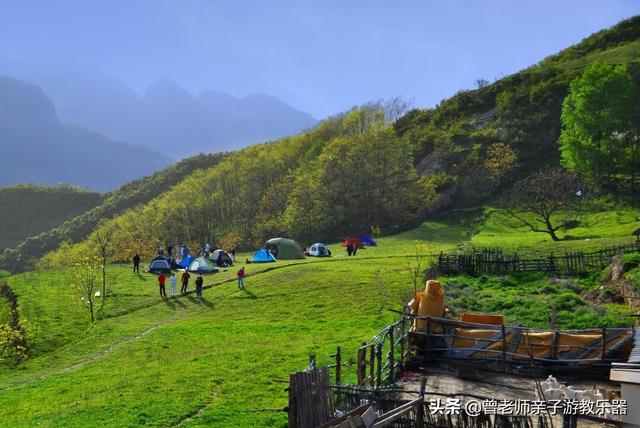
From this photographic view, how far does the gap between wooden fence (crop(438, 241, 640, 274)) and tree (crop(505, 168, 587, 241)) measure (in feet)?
69.9

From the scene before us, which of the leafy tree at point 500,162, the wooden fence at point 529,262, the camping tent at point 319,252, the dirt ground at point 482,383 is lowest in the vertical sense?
the dirt ground at point 482,383

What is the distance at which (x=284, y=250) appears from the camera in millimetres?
61000

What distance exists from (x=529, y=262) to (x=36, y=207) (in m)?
179

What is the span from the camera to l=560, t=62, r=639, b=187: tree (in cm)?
6725

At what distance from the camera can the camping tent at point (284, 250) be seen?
60625 mm

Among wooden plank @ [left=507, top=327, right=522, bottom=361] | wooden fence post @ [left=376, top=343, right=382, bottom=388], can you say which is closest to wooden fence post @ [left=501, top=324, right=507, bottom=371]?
wooden plank @ [left=507, top=327, right=522, bottom=361]

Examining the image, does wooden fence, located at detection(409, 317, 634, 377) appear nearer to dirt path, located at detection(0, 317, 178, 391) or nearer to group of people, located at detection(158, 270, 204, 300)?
dirt path, located at detection(0, 317, 178, 391)

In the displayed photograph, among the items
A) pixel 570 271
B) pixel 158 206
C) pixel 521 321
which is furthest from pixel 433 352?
pixel 158 206

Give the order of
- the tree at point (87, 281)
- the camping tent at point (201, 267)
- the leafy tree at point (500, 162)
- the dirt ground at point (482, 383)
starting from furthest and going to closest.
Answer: the leafy tree at point (500, 162) < the camping tent at point (201, 267) < the tree at point (87, 281) < the dirt ground at point (482, 383)

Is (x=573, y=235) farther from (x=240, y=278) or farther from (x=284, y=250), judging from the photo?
(x=240, y=278)

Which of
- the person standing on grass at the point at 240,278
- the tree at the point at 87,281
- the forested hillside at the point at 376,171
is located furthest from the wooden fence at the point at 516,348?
the forested hillside at the point at 376,171

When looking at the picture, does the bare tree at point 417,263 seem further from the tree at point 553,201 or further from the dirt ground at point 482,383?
the dirt ground at point 482,383

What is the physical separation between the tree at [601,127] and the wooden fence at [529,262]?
31.4 meters

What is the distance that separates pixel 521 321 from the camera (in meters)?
26.6
